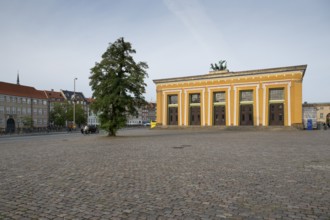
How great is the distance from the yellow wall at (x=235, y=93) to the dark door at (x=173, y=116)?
94 centimetres

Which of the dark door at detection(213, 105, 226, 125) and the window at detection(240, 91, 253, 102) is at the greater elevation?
the window at detection(240, 91, 253, 102)

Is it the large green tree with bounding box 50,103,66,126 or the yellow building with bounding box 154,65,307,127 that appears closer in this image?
the yellow building with bounding box 154,65,307,127

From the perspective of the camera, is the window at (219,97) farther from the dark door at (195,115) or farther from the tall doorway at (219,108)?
the dark door at (195,115)

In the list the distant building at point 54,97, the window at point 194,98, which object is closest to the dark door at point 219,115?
the window at point 194,98

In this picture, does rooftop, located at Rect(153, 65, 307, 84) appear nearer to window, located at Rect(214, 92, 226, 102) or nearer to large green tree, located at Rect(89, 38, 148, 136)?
window, located at Rect(214, 92, 226, 102)

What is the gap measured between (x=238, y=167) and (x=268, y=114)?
39.8 metres

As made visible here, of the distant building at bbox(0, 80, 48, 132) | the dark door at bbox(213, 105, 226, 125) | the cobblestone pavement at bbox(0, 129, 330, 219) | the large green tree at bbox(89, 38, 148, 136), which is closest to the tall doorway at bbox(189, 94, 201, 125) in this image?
the dark door at bbox(213, 105, 226, 125)

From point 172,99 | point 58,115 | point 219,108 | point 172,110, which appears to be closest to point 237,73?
point 219,108

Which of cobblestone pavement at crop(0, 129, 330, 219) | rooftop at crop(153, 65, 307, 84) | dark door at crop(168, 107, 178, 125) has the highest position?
rooftop at crop(153, 65, 307, 84)

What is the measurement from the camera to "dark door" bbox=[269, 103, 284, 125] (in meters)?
45.4

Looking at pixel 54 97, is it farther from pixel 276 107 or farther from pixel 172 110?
pixel 276 107

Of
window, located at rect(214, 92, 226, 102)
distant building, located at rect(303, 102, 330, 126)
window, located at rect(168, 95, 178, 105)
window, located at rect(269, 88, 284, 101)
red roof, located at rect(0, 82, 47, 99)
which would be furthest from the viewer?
distant building, located at rect(303, 102, 330, 126)

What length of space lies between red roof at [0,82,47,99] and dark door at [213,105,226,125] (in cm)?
6598

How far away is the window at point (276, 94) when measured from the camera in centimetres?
4569
